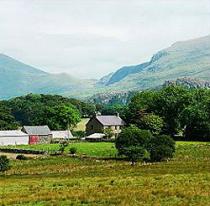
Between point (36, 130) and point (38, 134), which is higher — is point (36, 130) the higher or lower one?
the higher one

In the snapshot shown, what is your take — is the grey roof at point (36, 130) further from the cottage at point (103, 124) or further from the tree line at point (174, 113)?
the tree line at point (174, 113)

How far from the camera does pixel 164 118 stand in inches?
5418

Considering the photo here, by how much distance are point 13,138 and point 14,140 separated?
0.67 m

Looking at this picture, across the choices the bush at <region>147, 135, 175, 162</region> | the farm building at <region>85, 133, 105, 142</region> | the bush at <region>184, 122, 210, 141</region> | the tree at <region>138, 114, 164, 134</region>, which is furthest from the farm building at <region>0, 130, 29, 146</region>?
the bush at <region>147, 135, 175, 162</region>

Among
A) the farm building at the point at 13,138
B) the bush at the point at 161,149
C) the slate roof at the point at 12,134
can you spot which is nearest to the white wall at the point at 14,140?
the farm building at the point at 13,138

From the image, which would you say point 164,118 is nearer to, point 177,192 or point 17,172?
point 17,172

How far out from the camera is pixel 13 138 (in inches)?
5472

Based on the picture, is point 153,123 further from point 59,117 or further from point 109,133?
point 59,117

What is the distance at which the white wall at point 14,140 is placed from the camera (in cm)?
13762

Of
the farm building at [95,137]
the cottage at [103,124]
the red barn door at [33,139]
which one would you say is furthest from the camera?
the cottage at [103,124]

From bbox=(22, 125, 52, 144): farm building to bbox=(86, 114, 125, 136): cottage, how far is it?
671 inches

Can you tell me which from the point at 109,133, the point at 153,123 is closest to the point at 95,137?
the point at 109,133

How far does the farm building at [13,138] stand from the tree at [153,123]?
3470cm

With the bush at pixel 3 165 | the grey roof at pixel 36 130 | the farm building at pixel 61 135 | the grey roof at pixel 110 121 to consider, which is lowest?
the bush at pixel 3 165
